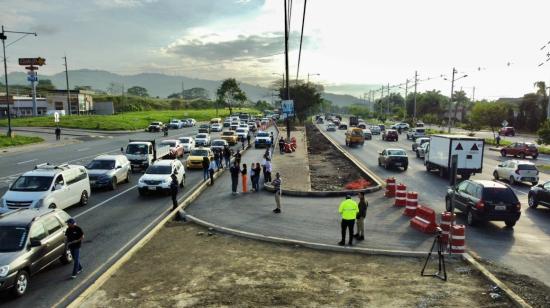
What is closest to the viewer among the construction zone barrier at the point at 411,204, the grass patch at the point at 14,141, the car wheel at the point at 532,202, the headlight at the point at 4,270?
the headlight at the point at 4,270

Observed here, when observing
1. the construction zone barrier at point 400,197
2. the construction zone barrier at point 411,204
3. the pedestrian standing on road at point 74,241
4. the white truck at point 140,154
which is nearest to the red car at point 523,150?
the construction zone barrier at point 400,197

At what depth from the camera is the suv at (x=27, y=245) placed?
9945 mm

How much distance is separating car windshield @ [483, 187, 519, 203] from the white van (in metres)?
16.0

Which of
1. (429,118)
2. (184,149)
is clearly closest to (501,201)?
(184,149)

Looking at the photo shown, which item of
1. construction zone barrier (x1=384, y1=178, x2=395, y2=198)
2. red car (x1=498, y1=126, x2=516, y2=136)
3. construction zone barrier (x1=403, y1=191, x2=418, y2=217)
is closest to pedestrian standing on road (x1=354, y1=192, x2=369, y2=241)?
construction zone barrier (x1=403, y1=191, x2=418, y2=217)

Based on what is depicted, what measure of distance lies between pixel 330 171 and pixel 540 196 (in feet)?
49.5

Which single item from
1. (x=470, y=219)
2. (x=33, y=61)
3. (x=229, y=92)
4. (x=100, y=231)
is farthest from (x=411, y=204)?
(x=229, y=92)

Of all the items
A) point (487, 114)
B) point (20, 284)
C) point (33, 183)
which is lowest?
point (20, 284)

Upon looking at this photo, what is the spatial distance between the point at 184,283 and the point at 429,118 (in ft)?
401

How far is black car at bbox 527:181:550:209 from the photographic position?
19.4 m

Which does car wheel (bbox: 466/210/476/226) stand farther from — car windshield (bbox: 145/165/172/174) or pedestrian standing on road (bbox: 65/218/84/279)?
car windshield (bbox: 145/165/172/174)

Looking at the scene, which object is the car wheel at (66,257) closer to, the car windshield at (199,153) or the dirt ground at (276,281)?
the dirt ground at (276,281)

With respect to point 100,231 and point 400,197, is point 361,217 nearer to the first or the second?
point 400,197

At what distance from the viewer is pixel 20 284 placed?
398 inches
